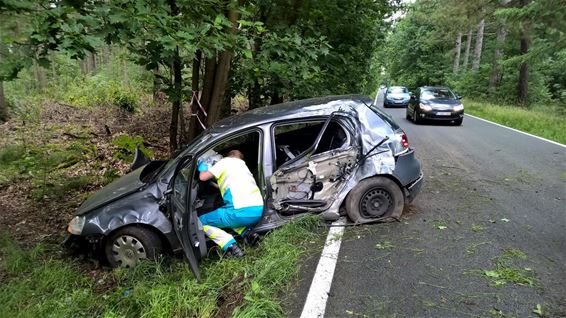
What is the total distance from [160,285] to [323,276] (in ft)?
5.11

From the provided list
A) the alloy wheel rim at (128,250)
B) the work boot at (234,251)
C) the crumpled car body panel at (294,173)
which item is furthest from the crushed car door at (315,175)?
the alloy wheel rim at (128,250)

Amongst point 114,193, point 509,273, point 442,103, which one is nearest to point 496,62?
point 442,103

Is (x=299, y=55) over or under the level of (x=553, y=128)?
over

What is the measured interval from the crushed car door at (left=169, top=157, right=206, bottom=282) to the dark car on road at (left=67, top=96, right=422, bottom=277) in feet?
0.13

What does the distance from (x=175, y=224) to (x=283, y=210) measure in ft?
4.57

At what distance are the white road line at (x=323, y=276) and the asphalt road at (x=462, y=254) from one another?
7cm

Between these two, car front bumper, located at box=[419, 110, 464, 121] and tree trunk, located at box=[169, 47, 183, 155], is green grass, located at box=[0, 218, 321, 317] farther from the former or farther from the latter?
car front bumper, located at box=[419, 110, 464, 121]

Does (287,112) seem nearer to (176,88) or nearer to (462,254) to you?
(462,254)

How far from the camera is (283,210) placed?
196 inches

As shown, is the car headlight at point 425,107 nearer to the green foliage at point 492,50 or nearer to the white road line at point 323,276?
the green foliage at point 492,50

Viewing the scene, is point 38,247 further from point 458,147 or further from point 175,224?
point 458,147

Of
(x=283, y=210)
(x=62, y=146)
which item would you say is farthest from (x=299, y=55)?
(x=62, y=146)

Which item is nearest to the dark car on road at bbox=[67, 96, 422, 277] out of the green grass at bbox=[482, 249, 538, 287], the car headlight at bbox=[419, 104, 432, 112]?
the green grass at bbox=[482, 249, 538, 287]

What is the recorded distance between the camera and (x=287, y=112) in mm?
5184
